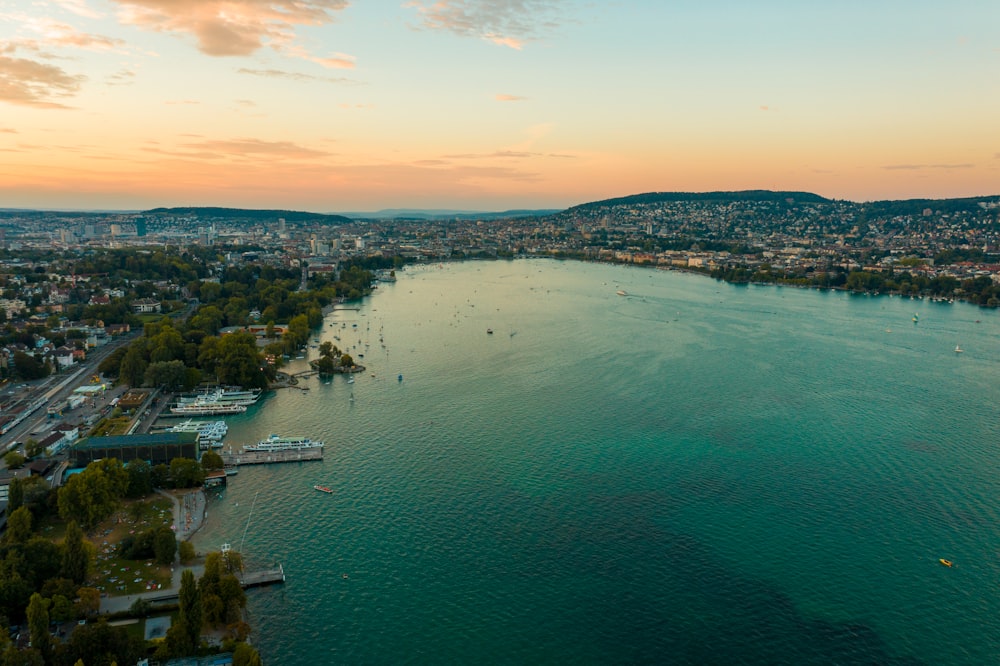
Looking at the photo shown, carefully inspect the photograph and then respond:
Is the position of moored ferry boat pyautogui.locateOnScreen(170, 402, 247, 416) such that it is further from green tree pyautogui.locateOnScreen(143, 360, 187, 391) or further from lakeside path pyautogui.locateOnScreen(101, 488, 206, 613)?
lakeside path pyautogui.locateOnScreen(101, 488, 206, 613)

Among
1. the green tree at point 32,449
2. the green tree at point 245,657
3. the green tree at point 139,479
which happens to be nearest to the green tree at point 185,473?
the green tree at point 139,479

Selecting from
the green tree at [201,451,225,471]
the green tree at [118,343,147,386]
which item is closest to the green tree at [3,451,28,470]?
the green tree at [201,451,225,471]

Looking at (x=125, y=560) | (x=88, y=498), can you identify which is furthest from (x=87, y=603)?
(x=88, y=498)

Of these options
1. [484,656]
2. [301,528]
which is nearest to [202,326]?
[301,528]

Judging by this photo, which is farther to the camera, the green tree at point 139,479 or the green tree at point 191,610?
the green tree at point 139,479

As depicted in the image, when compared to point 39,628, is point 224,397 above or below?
below

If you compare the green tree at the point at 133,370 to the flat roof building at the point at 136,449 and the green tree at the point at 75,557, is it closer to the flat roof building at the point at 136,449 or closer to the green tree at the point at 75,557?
the flat roof building at the point at 136,449

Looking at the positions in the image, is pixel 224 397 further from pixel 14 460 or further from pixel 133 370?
pixel 14 460
